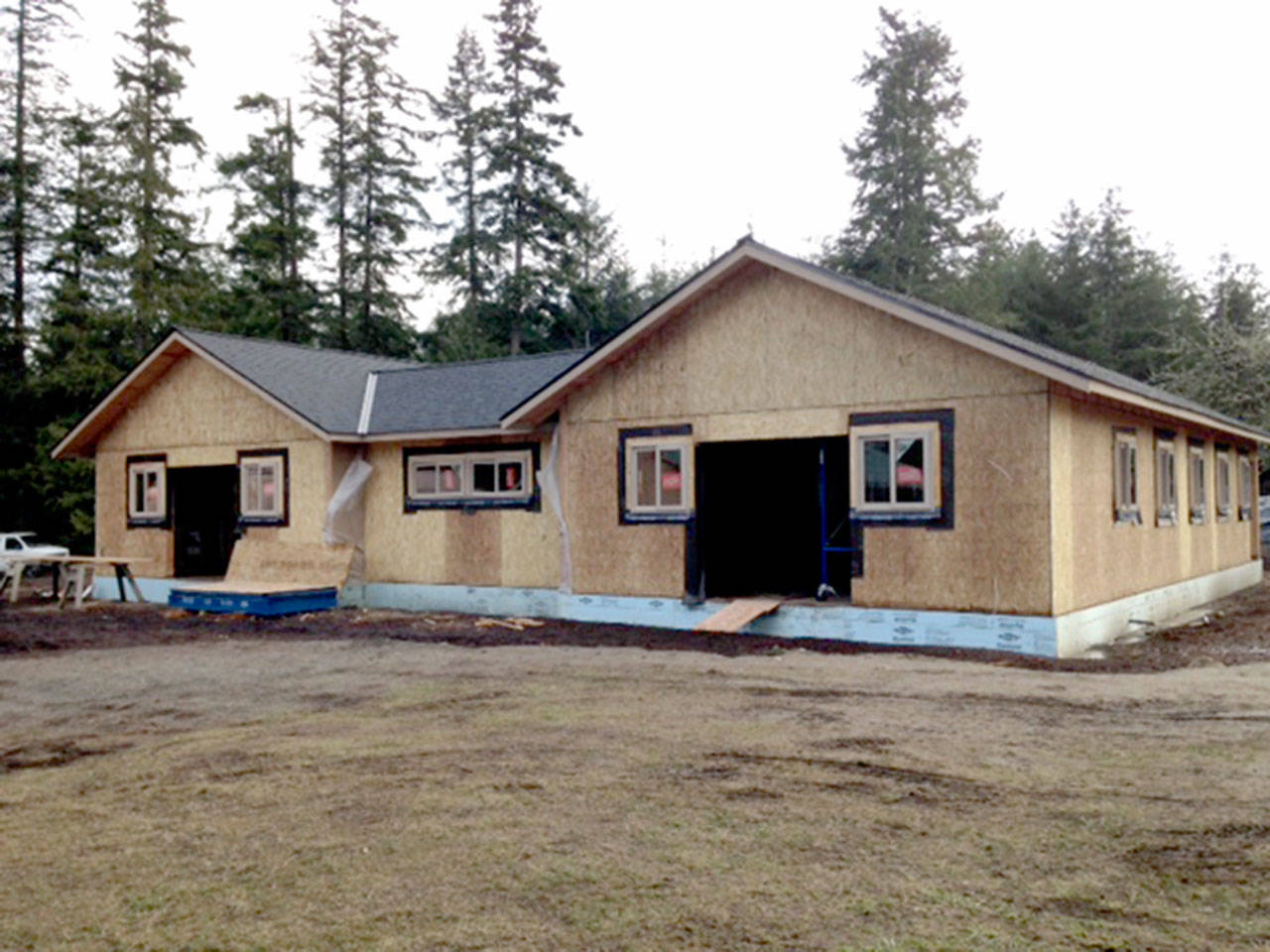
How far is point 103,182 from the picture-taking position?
34.2 metres

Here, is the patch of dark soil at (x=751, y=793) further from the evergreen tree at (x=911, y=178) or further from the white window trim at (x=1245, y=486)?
the evergreen tree at (x=911, y=178)

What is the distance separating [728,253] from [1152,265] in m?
33.4

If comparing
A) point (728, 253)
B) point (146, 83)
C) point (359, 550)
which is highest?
point (146, 83)

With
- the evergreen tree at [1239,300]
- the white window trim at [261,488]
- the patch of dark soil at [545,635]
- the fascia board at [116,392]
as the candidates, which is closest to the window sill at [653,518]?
the patch of dark soil at [545,635]

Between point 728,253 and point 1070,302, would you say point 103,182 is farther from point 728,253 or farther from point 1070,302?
point 1070,302

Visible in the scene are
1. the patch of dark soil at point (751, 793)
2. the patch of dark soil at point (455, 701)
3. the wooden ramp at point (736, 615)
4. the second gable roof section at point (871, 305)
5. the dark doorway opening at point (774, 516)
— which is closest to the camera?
the patch of dark soil at point (751, 793)

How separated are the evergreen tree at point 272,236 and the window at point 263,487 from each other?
56.6ft

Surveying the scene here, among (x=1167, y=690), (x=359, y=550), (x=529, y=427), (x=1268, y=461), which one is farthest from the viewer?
(x=1268, y=461)

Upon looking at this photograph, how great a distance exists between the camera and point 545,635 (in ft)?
Answer: 47.7

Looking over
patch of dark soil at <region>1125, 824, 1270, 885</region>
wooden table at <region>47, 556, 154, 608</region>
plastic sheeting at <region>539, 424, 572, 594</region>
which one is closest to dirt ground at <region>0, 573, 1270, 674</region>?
wooden table at <region>47, 556, 154, 608</region>

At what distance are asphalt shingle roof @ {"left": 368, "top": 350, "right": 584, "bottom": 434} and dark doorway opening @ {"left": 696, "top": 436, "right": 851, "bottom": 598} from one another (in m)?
3.26

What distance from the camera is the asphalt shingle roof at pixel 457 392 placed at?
58.4 feet

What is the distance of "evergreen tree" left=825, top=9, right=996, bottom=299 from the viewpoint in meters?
38.3

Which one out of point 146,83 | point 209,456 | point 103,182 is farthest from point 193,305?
point 209,456
